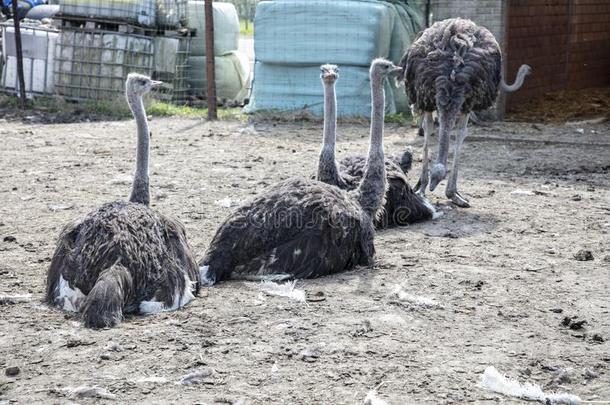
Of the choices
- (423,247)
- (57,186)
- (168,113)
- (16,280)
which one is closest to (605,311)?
(423,247)

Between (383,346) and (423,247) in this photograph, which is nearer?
(383,346)

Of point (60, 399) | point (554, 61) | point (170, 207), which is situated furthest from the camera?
point (554, 61)

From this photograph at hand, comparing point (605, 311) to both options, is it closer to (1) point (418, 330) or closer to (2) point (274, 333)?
(1) point (418, 330)

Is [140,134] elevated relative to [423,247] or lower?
elevated

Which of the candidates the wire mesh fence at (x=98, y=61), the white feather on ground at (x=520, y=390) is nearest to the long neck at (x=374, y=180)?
the white feather on ground at (x=520, y=390)

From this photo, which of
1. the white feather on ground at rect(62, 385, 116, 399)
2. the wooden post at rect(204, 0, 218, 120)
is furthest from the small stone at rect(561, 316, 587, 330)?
the wooden post at rect(204, 0, 218, 120)

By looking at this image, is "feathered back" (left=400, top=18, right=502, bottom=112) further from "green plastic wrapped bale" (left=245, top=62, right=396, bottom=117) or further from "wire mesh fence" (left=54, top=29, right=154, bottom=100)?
"wire mesh fence" (left=54, top=29, right=154, bottom=100)

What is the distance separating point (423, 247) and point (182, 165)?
3674 millimetres

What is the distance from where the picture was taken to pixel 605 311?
555 cm

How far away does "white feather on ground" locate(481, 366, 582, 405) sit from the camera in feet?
14.1

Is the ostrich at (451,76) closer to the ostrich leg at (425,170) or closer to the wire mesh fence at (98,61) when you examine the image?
the ostrich leg at (425,170)

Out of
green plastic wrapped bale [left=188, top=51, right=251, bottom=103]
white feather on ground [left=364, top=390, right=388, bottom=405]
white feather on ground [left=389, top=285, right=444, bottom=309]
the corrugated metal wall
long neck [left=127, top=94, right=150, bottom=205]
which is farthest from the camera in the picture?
green plastic wrapped bale [left=188, top=51, right=251, bottom=103]

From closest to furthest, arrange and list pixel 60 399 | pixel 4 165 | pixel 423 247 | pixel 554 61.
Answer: pixel 60 399 → pixel 423 247 → pixel 4 165 → pixel 554 61

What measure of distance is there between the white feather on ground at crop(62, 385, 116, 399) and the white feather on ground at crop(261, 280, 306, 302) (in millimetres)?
1568
